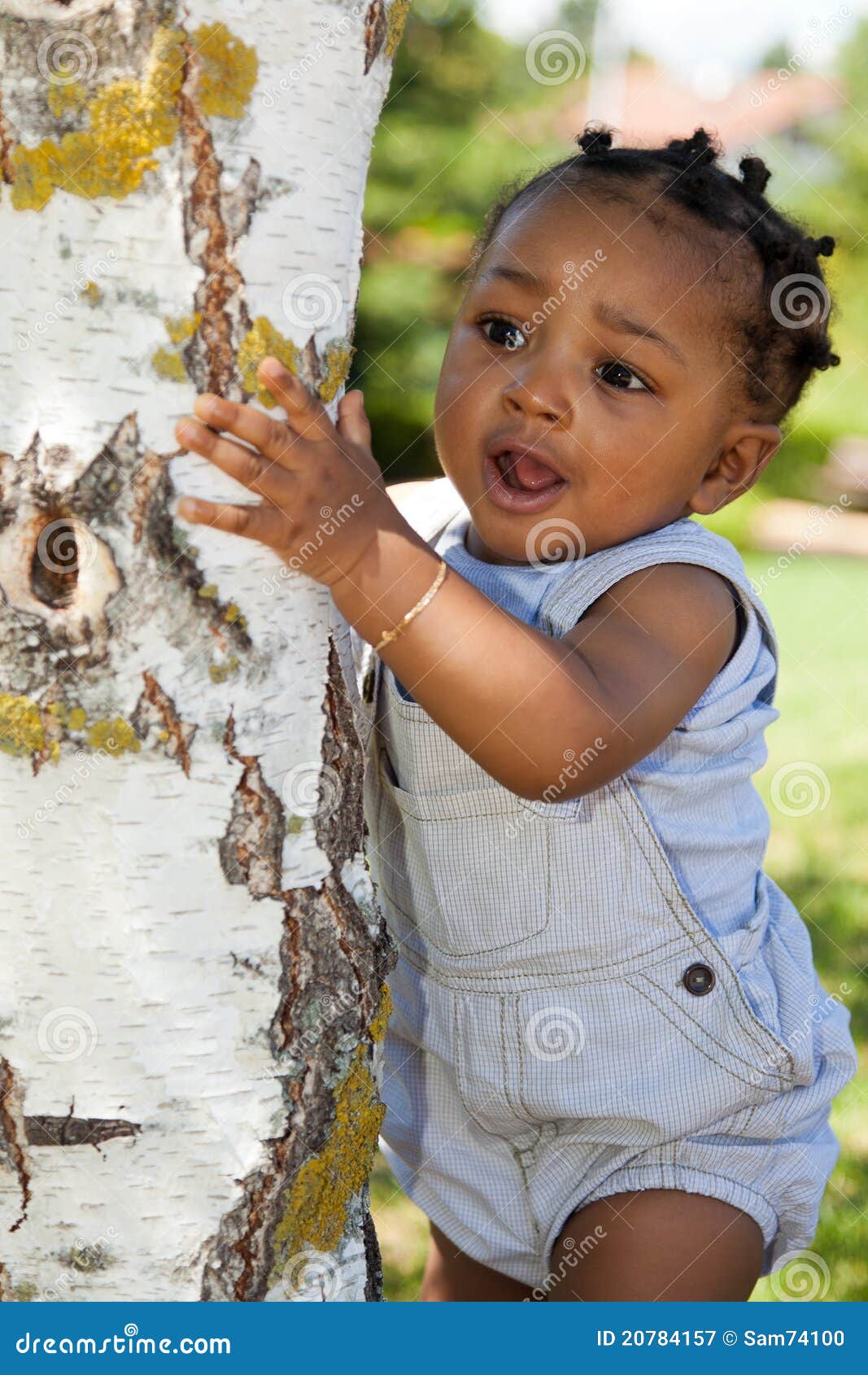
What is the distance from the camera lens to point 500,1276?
2236 mm

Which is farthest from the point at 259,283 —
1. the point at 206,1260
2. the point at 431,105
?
the point at 431,105

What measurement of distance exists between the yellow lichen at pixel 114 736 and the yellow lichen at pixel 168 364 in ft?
1.16

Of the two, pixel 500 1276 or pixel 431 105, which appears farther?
pixel 431 105

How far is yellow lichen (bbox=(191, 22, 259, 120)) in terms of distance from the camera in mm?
1288

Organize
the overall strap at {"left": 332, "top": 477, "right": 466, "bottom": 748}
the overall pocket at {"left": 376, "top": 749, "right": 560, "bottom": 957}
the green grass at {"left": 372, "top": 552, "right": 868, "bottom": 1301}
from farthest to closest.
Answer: the green grass at {"left": 372, "top": 552, "right": 868, "bottom": 1301} → the overall pocket at {"left": 376, "top": 749, "right": 560, "bottom": 957} → the overall strap at {"left": 332, "top": 477, "right": 466, "bottom": 748}

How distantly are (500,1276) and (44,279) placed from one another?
5.83 ft

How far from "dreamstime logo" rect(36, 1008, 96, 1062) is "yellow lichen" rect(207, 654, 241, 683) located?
1.26ft

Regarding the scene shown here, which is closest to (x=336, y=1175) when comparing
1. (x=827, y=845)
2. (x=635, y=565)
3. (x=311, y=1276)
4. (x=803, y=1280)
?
(x=311, y=1276)

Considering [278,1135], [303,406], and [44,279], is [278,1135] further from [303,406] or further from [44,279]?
[44,279]

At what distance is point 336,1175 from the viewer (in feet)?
5.20

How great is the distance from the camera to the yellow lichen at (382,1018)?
1.63m
